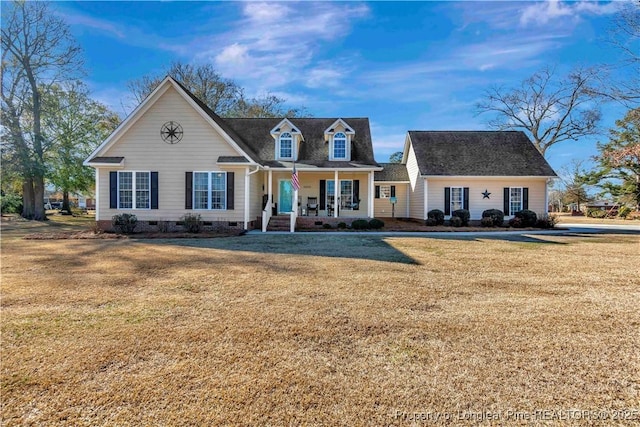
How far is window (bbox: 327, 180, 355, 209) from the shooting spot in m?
20.0

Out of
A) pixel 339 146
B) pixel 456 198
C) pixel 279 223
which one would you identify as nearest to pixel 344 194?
pixel 339 146

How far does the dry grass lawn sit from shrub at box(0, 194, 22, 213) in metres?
27.3

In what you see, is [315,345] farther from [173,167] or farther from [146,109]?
[146,109]

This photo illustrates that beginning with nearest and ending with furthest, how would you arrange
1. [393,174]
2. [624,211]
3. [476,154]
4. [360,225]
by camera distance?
[360,225] → [476,154] → [393,174] → [624,211]

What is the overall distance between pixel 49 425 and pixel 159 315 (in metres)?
2.11

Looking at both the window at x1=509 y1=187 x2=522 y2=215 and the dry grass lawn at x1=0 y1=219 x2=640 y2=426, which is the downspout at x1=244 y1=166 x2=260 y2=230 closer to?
the dry grass lawn at x1=0 y1=219 x2=640 y2=426

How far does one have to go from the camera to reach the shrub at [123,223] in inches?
595

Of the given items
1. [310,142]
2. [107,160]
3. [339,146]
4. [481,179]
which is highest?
[310,142]

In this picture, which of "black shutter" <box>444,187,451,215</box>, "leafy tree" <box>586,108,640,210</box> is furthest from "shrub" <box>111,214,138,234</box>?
"leafy tree" <box>586,108,640,210</box>

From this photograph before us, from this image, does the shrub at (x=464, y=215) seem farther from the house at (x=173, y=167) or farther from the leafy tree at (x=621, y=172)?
the leafy tree at (x=621, y=172)

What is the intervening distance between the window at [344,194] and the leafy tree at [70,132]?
20.0 metres

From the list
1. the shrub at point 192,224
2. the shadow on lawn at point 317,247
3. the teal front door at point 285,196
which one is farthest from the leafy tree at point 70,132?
the shadow on lawn at point 317,247

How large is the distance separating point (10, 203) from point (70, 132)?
8658 millimetres

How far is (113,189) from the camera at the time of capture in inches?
631
